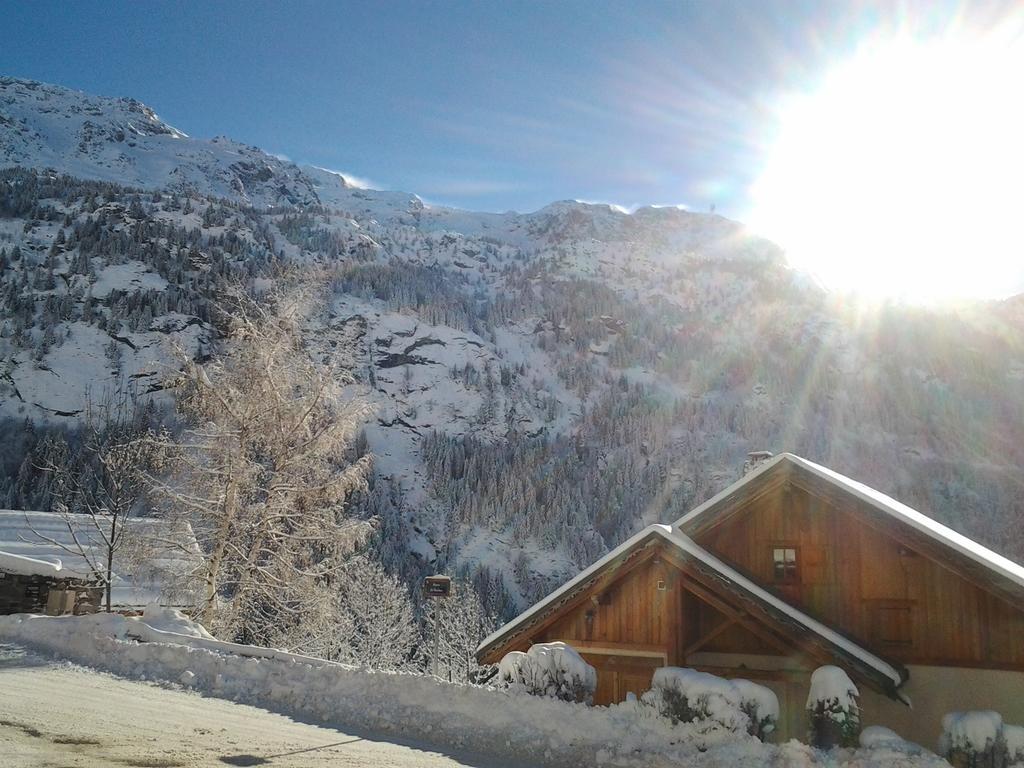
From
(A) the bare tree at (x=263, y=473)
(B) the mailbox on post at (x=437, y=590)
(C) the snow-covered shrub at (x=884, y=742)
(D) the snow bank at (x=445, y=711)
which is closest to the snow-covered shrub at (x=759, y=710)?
(D) the snow bank at (x=445, y=711)

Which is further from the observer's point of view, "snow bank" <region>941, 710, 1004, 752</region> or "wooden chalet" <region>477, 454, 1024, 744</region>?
"wooden chalet" <region>477, 454, 1024, 744</region>

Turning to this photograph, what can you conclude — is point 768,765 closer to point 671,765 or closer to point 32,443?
point 671,765

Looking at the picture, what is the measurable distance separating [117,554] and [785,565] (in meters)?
14.5

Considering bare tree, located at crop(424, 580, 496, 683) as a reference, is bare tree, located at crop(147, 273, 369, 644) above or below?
above

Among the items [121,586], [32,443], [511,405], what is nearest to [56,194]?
[32,443]

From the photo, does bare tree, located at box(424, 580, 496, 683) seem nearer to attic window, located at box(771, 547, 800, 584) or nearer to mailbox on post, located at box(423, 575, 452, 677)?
mailbox on post, located at box(423, 575, 452, 677)

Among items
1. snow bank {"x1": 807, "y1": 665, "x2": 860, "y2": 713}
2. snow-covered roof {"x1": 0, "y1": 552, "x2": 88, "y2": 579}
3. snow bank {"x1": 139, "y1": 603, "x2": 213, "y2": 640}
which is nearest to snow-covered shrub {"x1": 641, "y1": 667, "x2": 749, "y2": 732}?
snow bank {"x1": 807, "y1": 665, "x2": 860, "y2": 713}

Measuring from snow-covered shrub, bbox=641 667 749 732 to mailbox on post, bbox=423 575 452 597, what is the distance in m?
5.67

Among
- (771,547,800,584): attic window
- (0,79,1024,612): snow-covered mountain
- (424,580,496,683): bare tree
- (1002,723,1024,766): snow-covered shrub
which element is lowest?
(424,580,496,683): bare tree

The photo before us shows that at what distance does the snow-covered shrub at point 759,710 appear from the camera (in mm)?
7969

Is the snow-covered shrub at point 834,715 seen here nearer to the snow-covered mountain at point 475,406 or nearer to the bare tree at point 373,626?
the bare tree at point 373,626

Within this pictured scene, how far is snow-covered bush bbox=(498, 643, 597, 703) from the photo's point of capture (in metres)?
9.22

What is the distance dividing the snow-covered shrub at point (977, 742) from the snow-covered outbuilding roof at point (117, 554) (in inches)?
580

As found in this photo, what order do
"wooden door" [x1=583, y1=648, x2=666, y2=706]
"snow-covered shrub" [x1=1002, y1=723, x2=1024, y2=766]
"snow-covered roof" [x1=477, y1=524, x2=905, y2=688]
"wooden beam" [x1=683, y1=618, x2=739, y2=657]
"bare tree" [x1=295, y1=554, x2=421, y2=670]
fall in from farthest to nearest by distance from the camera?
"bare tree" [x1=295, y1=554, x2=421, y2=670] → "wooden door" [x1=583, y1=648, x2=666, y2=706] → "wooden beam" [x1=683, y1=618, x2=739, y2=657] → "snow-covered roof" [x1=477, y1=524, x2=905, y2=688] → "snow-covered shrub" [x1=1002, y1=723, x2=1024, y2=766]
